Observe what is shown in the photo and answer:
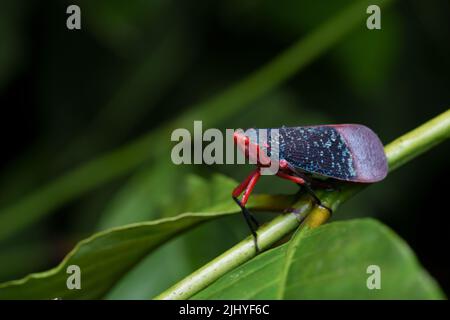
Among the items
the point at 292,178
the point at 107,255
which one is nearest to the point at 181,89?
the point at 292,178

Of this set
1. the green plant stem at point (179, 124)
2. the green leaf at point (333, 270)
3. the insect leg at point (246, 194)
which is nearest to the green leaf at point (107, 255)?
the insect leg at point (246, 194)

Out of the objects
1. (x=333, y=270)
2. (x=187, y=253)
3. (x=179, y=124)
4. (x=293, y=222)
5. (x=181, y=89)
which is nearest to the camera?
(x=333, y=270)

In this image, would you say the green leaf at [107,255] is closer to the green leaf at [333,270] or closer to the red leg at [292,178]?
the red leg at [292,178]

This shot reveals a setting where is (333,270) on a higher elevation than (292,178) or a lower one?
lower

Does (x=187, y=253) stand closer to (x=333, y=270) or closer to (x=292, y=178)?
(x=292, y=178)

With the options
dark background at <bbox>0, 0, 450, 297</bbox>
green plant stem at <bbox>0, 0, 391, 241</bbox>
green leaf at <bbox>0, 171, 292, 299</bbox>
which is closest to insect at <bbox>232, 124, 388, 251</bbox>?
green leaf at <bbox>0, 171, 292, 299</bbox>

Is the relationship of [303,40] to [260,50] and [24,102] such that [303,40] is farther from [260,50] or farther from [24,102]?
[24,102]
